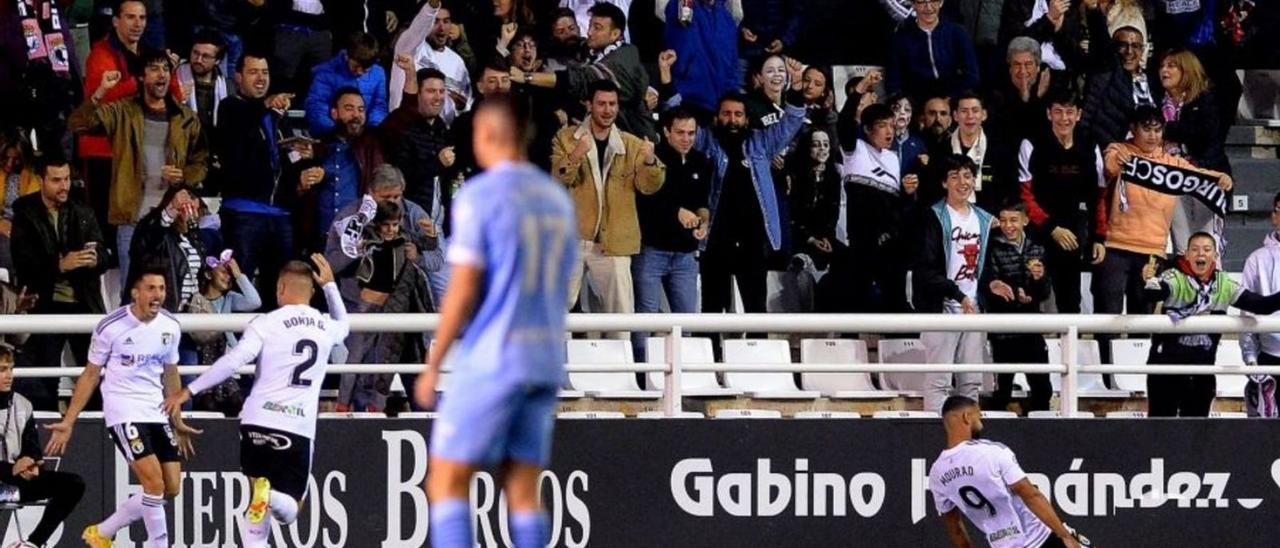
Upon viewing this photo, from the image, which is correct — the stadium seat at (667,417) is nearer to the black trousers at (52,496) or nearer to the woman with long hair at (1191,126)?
the black trousers at (52,496)

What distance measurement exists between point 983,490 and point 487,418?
5356mm


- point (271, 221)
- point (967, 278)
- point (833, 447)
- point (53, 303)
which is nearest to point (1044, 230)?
point (967, 278)

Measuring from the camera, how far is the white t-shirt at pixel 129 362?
12.7 m

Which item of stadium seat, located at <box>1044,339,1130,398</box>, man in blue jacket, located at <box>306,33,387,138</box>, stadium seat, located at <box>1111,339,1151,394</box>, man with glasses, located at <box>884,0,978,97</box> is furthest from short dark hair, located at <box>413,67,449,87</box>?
stadium seat, located at <box>1111,339,1151,394</box>

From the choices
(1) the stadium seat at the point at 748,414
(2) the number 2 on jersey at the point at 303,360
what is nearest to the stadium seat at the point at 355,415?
(2) the number 2 on jersey at the point at 303,360

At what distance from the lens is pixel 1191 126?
16750mm

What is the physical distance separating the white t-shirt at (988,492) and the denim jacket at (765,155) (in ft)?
10.8

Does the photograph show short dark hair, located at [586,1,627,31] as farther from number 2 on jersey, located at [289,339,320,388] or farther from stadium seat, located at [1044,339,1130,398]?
number 2 on jersey, located at [289,339,320,388]

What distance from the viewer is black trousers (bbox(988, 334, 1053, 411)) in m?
14.9

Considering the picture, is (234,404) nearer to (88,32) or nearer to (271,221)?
(271,221)

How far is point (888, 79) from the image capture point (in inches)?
662

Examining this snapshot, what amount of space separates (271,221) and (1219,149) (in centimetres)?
675

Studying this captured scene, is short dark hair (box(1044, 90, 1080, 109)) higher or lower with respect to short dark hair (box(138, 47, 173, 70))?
lower

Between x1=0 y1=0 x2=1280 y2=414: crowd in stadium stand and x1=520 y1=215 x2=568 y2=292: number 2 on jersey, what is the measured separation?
6.66 m
